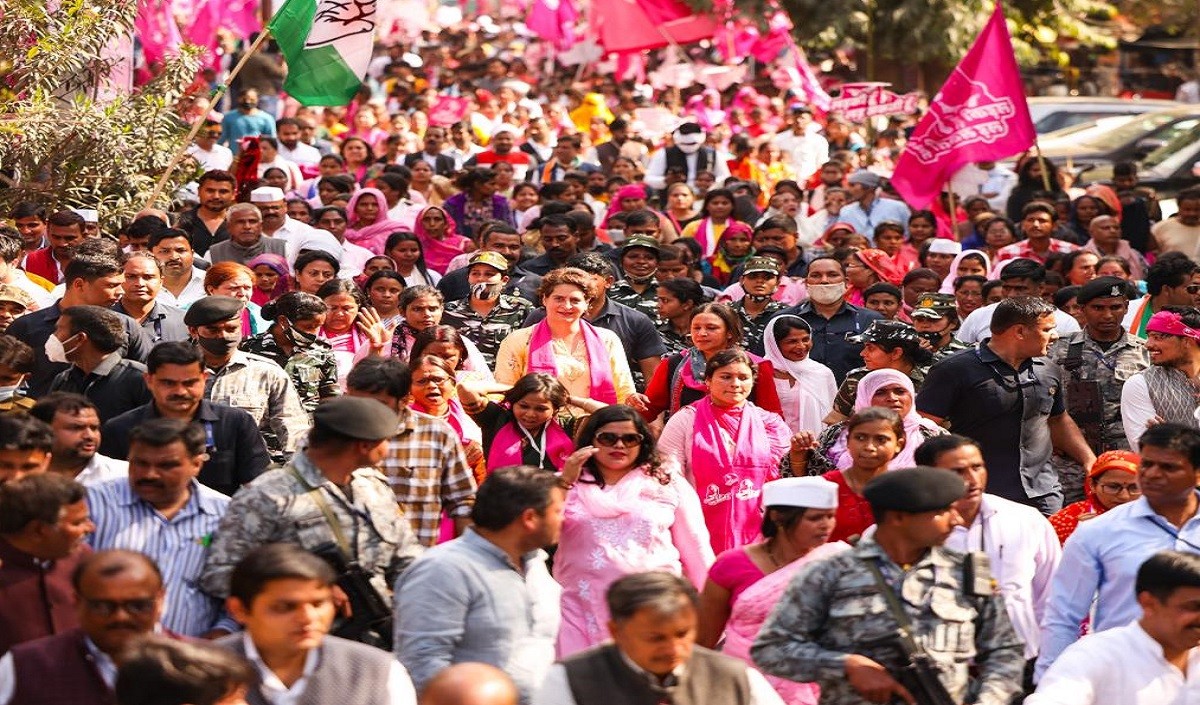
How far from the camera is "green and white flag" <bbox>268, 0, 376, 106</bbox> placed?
13.3 meters

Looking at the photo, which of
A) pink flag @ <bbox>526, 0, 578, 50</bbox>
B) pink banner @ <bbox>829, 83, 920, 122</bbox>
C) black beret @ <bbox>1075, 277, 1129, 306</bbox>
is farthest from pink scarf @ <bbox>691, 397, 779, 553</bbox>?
pink flag @ <bbox>526, 0, 578, 50</bbox>

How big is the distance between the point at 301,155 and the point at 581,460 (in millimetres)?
12689

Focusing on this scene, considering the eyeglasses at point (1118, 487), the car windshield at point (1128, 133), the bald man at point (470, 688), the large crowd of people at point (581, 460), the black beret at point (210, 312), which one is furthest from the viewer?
the car windshield at point (1128, 133)

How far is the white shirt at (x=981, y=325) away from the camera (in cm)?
1141

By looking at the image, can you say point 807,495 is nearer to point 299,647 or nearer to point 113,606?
point 299,647

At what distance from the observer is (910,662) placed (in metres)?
5.34

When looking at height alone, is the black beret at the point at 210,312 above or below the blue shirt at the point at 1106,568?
above

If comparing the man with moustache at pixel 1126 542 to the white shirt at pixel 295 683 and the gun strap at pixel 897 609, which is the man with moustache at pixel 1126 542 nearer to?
the gun strap at pixel 897 609

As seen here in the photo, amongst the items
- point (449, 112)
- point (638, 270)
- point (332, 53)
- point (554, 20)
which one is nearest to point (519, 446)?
point (638, 270)

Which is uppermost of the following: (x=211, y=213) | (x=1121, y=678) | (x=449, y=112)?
(x=449, y=112)

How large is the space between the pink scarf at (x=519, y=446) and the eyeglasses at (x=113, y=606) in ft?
11.9

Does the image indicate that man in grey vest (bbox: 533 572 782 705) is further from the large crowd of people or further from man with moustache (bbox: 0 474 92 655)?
man with moustache (bbox: 0 474 92 655)

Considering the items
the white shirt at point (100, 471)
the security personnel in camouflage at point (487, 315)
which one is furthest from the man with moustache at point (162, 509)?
the security personnel in camouflage at point (487, 315)

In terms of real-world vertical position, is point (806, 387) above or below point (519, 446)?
above
